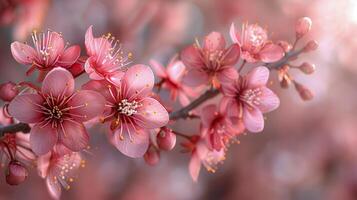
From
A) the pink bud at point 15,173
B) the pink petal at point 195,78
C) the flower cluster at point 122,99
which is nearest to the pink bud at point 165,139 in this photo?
the flower cluster at point 122,99

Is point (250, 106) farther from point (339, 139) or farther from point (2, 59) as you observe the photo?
point (339, 139)

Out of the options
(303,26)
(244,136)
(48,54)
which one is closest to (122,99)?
(48,54)

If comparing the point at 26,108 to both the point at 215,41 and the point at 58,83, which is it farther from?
the point at 215,41

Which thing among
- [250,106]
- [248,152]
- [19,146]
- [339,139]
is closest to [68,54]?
[19,146]

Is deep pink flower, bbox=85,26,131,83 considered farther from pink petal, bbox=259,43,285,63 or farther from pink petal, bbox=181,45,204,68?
pink petal, bbox=259,43,285,63

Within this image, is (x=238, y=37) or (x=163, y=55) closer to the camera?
(x=238, y=37)

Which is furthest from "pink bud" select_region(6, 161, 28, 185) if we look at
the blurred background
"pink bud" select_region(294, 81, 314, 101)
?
the blurred background
